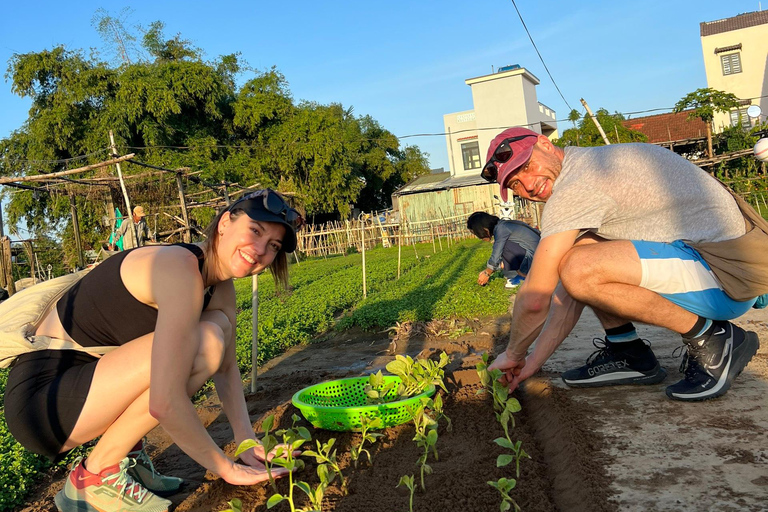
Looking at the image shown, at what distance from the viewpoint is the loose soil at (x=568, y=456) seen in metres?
1.94

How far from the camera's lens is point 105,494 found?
2291 mm

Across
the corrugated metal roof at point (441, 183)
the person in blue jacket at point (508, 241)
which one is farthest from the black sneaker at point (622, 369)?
the corrugated metal roof at point (441, 183)

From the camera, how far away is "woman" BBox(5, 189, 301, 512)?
7.06 feet

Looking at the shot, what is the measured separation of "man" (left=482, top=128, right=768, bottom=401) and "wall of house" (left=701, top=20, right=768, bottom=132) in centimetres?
3322

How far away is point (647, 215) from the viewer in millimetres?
2820

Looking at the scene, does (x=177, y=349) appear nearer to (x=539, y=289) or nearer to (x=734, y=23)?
(x=539, y=289)

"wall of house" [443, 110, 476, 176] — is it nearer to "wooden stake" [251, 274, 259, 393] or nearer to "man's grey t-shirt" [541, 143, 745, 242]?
"wooden stake" [251, 274, 259, 393]

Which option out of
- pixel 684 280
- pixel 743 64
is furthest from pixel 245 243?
pixel 743 64

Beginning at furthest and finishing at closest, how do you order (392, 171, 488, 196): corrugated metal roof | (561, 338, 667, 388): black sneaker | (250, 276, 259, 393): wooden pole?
(392, 171, 488, 196): corrugated metal roof → (250, 276, 259, 393): wooden pole → (561, 338, 667, 388): black sneaker

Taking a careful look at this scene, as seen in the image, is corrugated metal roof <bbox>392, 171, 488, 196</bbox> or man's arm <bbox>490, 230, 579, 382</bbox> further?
corrugated metal roof <bbox>392, 171, 488, 196</bbox>

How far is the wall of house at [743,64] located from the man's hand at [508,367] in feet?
110

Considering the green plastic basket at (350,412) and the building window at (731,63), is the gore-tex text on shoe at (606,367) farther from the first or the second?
the building window at (731,63)

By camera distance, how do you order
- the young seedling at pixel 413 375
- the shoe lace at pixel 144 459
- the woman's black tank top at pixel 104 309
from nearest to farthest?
the woman's black tank top at pixel 104 309
the shoe lace at pixel 144 459
the young seedling at pixel 413 375

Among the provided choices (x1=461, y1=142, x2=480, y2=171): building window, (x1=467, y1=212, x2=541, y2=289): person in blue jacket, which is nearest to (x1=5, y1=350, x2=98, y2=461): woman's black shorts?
(x1=467, y1=212, x2=541, y2=289): person in blue jacket
